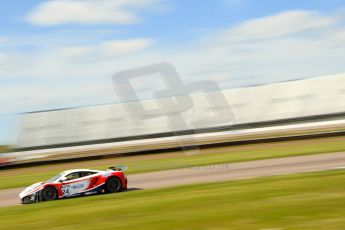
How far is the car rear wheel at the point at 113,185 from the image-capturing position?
17906 mm

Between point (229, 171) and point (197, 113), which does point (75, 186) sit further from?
point (197, 113)

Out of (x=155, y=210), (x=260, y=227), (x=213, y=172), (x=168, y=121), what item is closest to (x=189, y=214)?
(x=155, y=210)

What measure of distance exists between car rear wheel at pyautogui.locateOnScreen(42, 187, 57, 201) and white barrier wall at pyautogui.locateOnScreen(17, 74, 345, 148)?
39423 mm

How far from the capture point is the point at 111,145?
6153 centimetres

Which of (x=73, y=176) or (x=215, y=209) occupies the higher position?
(x=215, y=209)

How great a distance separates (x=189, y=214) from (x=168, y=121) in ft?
161

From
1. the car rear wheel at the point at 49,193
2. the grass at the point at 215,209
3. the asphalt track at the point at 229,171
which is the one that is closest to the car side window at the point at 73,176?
the car rear wheel at the point at 49,193

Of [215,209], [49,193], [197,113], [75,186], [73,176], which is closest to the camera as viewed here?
[215,209]

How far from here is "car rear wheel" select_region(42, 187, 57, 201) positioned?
17453 millimetres

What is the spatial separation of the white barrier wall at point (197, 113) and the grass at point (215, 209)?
42.4 m

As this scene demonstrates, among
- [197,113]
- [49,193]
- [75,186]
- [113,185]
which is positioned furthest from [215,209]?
[197,113]

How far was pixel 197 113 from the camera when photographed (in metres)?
61.7

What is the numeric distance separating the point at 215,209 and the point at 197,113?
2005 inches

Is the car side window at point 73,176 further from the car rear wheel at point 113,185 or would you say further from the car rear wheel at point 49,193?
the car rear wheel at point 113,185
